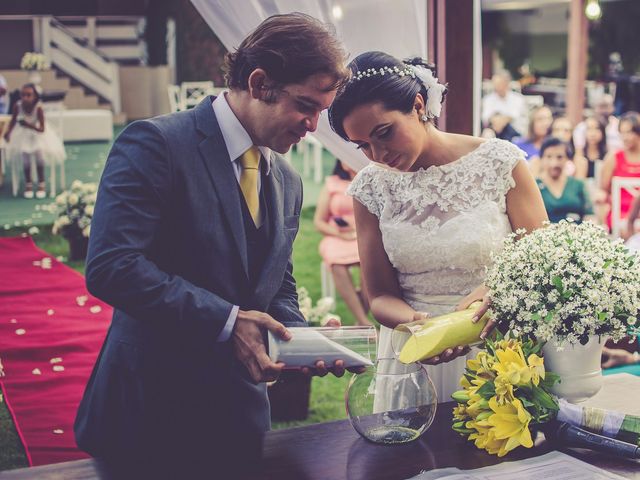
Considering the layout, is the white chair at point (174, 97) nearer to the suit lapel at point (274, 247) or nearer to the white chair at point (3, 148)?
the white chair at point (3, 148)

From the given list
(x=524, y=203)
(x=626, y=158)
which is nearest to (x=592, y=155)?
(x=626, y=158)

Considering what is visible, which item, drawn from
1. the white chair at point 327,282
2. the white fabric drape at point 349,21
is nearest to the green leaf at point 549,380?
the white fabric drape at point 349,21

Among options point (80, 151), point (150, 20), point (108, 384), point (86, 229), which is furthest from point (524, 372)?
point (150, 20)

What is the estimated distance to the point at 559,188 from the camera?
596 cm

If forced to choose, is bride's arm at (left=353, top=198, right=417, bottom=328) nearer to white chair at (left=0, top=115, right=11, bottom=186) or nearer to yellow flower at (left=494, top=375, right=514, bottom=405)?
yellow flower at (left=494, top=375, right=514, bottom=405)

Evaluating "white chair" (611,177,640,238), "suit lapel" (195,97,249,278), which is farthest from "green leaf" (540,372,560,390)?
"white chair" (611,177,640,238)

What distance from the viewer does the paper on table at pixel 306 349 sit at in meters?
1.70

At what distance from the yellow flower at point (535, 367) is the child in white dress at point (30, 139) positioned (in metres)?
9.32

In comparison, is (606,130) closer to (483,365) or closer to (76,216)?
(76,216)

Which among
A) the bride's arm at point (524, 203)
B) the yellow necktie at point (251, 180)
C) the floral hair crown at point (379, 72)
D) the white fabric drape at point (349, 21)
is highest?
the white fabric drape at point (349, 21)

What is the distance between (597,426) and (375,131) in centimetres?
89

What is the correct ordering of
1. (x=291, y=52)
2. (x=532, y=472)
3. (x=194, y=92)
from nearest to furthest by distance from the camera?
(x=532, y=472)
(x=291, y=52)
(x=194, y=92)

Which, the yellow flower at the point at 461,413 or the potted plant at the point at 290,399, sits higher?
the yellow flower at the point at 461,413

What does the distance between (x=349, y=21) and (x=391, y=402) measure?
190cm
